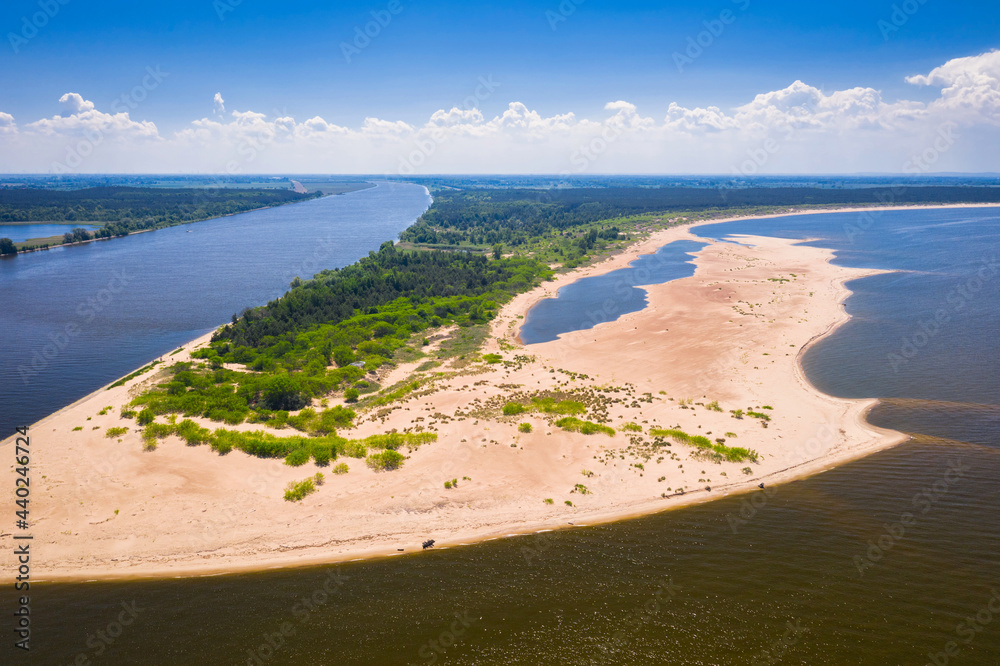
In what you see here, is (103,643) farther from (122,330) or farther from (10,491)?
(122,330)

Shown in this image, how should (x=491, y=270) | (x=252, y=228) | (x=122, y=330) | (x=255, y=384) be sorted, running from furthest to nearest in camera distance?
1. (x=252, y=228)
2. (x=491, y=270)
3. (x=122, y=330)
4. (x=255, y=384)

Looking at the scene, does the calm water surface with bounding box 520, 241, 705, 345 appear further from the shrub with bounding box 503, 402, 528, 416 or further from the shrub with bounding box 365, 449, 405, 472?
the shrub with bounding box 365, 449, 405, 472

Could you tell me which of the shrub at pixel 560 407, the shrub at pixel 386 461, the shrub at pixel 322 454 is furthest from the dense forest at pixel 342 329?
the shrub at pixel 560 407

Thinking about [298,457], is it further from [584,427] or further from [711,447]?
[711,447]

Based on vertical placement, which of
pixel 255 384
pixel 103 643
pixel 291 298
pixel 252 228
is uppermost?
pixel 252 228

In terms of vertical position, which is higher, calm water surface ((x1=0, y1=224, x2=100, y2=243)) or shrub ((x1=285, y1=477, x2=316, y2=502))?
calm water surface ((x1=0, y1=224, x2=100, y2=243))

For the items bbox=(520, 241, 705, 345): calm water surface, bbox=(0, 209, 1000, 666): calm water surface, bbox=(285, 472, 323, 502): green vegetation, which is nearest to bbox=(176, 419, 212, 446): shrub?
bbox=(285, 472, 323, 502): green vegetation

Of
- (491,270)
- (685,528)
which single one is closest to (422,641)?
(685,528)

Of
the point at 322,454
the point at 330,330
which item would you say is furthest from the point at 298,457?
the point at 330,330
